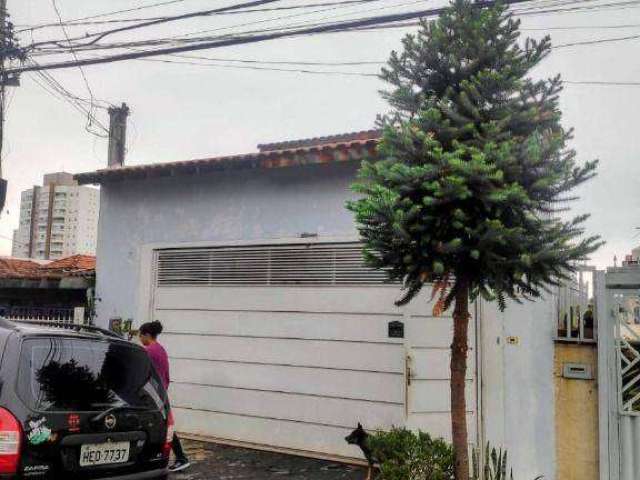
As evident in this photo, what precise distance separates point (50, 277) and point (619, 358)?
8.30 metres

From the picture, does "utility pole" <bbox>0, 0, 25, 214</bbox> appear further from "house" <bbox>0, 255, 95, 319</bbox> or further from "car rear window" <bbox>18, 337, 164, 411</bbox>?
"car rear window" <bbox>18, 337, 164, 411</bbox>

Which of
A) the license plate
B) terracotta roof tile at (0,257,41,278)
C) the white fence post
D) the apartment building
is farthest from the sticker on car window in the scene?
the apartment building

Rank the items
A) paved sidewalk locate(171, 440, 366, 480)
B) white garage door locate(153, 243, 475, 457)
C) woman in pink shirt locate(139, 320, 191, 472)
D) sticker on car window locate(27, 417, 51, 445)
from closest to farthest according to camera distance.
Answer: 1. sticker on car window locate(27, 417, 51, 445)
2. woman in pink shirt locate(139, 320, 191, 472)
3. paved sidewalk locate(171, 440, 366, 480)
4. white garage door locate(153, 243, 475, 457)

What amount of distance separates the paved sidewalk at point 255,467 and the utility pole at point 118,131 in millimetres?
13170

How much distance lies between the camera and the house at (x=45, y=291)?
9.59 meters

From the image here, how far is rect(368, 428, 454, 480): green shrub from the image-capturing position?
5.30m

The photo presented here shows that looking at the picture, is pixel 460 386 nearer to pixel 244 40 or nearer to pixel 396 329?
pixel 396 329

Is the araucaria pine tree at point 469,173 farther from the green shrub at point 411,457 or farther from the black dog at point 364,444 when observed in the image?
the black dog at point 364,444

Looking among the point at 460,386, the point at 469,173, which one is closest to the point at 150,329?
the point at 460,386

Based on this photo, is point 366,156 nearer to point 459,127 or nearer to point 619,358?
point 459,127

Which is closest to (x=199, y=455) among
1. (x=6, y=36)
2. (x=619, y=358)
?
(x=619, y=358)

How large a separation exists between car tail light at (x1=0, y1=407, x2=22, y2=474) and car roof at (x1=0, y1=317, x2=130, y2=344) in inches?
21.2

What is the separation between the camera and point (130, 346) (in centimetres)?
458

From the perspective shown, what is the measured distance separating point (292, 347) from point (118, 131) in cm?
1358
